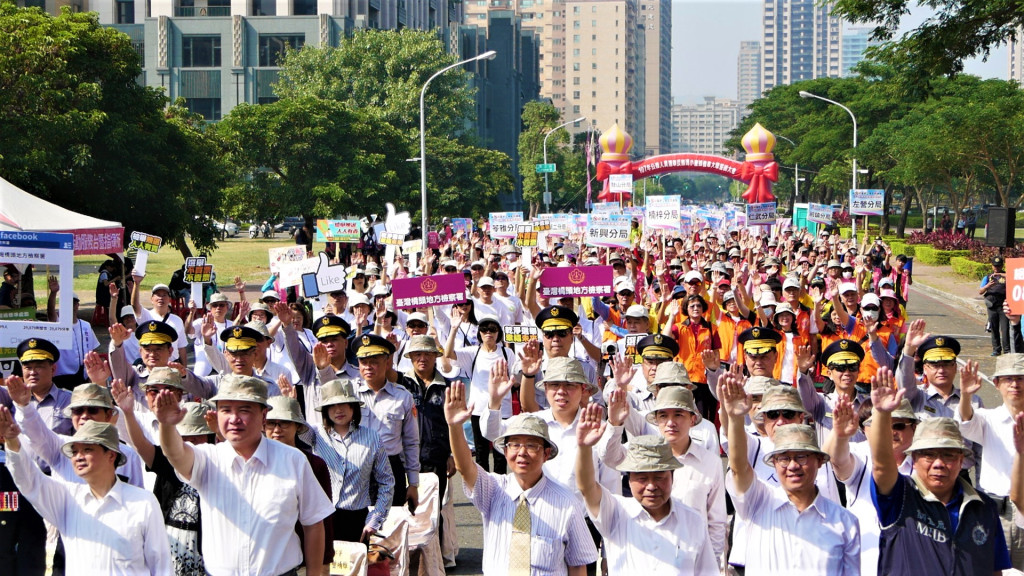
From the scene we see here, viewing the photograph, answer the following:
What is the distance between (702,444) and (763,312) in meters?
5.59

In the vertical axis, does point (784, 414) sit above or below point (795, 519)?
above

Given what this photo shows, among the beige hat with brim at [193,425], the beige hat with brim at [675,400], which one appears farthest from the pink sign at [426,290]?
the beige hat with brim at [675,400]

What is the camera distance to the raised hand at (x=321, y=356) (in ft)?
25.5

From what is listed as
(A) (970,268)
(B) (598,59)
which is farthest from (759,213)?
(B) (598,59)

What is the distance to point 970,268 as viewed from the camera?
3747cm

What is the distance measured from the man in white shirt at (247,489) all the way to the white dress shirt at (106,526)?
21 centimetres

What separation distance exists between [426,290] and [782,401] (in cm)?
523

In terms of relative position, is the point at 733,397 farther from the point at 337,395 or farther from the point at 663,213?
the point at 663,213

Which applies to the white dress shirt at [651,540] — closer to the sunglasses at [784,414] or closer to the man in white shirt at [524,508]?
the man in white shirt at [524,508]

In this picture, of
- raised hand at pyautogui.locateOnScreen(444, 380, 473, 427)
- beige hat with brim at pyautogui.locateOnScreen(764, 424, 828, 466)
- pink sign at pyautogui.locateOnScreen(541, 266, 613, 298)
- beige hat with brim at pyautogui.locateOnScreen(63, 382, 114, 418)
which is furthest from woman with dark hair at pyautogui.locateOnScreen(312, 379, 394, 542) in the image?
pink sign at pyautogui.locateOnScreen(541, 266, 613, 298)

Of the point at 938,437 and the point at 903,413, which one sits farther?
the point at 903,413

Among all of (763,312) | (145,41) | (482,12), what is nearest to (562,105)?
(482,12)

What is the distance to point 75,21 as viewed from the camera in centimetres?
2433

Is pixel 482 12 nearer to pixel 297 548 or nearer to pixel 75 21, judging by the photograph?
pixel 75 21
